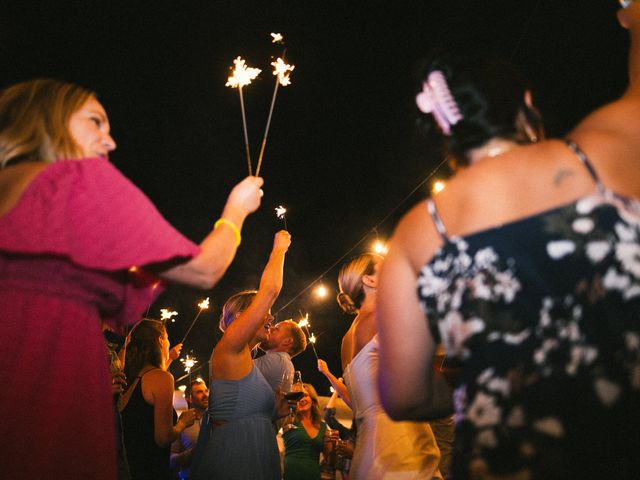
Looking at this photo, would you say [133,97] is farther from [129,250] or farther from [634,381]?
[634,381]

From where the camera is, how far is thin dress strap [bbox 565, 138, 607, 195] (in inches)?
49.0

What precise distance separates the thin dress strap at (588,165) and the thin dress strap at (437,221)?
1.51 ft

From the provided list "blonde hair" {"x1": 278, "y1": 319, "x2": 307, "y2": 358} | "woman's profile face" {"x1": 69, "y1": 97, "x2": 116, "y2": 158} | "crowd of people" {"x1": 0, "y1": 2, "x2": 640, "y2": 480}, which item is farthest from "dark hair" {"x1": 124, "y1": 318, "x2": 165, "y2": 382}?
"woman's profile face" {"x1": 69, "y1": 97, "x2": 116, "y2": 158}

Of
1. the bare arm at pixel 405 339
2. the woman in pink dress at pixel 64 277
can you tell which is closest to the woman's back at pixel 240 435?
the woman in pink dress at pixel 64 277

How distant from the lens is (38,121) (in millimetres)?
1689

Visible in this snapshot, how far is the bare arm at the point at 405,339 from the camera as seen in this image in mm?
1372

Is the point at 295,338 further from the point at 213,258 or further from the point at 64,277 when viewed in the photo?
the point at 64,277

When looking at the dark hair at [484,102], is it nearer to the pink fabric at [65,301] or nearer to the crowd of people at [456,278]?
the crowd of people at [456,278]

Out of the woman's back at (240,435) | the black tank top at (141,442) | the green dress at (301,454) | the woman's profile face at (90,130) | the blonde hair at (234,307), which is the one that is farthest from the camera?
the green dress at (301,454)

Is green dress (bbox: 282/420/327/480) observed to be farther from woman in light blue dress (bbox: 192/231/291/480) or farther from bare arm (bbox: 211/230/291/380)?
bare arm (bbox: 211/230/291/380)

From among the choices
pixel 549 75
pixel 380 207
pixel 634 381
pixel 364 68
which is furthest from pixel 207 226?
pixel 634 381

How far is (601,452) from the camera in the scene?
1.03 metres

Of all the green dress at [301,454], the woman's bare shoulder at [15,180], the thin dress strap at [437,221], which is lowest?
the green dress at [301,454]

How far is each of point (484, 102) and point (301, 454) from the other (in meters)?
6.52
